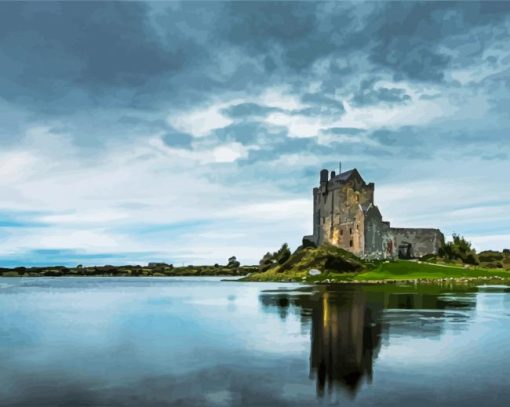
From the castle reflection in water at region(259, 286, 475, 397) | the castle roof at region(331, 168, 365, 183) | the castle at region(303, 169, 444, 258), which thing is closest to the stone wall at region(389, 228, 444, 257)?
the castle at region(303, 169, 444, 258)

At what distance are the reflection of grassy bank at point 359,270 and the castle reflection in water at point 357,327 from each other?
50.2 meters

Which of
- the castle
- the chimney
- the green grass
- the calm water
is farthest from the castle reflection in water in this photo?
the chimney

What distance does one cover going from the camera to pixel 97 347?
26.0m

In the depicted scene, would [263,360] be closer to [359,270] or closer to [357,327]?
[357,327]

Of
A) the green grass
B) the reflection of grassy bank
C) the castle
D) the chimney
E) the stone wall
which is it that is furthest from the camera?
the chimney

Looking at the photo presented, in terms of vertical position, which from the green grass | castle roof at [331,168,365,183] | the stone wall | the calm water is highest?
castle roof at [331,168,365,183]

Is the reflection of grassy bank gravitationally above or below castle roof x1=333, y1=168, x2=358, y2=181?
below

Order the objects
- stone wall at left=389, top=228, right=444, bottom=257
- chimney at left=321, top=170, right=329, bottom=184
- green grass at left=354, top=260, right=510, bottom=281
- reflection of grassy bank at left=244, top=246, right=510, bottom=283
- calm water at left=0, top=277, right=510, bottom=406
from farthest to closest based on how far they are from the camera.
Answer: chimney at left=321, top=170, right=329, bottom=184 < stone wall at left=389, top=228, right=444, bottom=257 < reflection of grassy bank at left=244, top=246, right=510, bottom=283 < green grass at left=354, top=260, right=510, bottom=281 < calm water at left=0, top=277, right=510, bottom=406

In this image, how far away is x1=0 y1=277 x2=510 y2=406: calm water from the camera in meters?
15.8

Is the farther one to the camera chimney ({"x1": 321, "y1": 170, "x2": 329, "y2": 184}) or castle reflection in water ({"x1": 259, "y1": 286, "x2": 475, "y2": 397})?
chimney ({"x1": 321, "y1": 170, "x2": 329, "y2": 184})

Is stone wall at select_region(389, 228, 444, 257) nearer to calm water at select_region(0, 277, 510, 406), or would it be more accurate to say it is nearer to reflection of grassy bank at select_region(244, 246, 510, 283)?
reflection of grassy bank at select_region(244, 246, 510, 283)

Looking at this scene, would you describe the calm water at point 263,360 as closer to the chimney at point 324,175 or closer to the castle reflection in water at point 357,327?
the castle reflection in water at point 357,327

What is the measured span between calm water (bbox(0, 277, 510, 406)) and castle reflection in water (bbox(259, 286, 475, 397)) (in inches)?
2.7

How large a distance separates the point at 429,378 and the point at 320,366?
12.0ft
